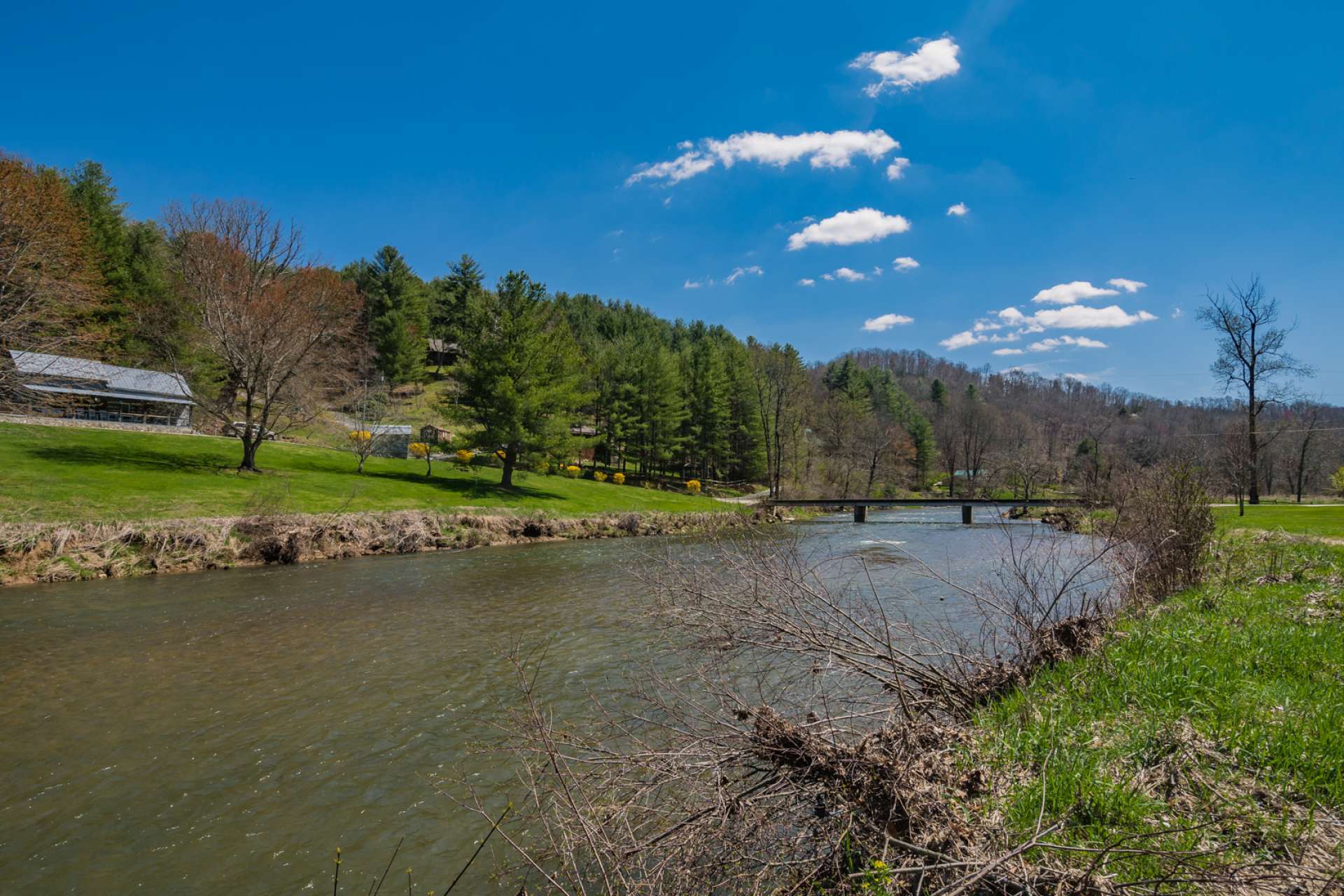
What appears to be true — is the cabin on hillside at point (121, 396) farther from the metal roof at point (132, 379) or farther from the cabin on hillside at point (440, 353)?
the cabin on hillside at point (440, 353)

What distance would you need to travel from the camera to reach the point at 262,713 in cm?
772

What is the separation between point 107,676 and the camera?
29.1 ft

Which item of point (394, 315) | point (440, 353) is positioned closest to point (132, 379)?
point (394, 315)

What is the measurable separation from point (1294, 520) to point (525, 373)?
107 ft

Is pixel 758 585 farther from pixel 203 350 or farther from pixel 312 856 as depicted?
pixel 203 350

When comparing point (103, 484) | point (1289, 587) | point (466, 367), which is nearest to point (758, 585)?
point (1289, 587)

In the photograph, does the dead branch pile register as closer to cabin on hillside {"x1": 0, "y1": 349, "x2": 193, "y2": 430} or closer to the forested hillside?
the forested hillside

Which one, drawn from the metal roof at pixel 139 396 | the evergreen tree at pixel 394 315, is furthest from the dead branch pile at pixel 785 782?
the evergreen tree at pixel 394 315

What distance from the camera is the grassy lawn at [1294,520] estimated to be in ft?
60.5

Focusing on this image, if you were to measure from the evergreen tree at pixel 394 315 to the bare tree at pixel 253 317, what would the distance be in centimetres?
2161

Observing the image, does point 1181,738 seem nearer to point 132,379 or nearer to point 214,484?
point 214,484

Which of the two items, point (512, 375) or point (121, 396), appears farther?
point (121, 396)

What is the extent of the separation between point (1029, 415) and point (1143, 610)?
111 metres

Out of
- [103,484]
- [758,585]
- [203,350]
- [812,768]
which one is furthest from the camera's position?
[203,350]
